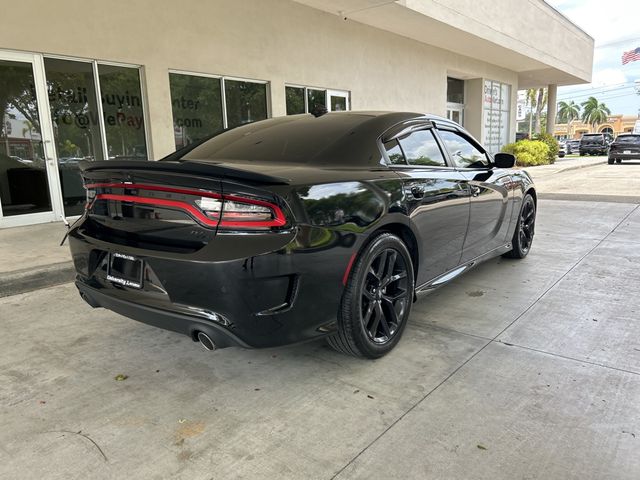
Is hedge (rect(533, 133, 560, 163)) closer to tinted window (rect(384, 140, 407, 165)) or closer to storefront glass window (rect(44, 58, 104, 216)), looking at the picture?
storefront glass window (rect(44, 58, 104, 216))

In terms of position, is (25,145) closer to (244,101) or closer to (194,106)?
(194,106)

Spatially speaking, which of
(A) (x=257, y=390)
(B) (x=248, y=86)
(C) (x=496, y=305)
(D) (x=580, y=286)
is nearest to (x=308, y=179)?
(A) (x=257, y=390)

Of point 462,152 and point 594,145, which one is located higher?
point 594,145

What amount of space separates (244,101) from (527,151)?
50.9 feet

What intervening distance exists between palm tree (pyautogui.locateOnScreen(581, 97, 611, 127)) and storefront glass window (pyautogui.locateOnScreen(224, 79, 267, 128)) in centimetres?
11772

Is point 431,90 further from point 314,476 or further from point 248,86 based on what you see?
point 314,476

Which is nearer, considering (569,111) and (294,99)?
(294,99)

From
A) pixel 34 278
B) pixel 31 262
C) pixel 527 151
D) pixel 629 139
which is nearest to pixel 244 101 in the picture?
pixel 31 262

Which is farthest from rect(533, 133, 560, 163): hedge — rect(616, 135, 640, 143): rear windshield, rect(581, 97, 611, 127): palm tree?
rect(581, 97, 611, 127): palm tree

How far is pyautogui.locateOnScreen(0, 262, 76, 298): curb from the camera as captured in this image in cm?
464

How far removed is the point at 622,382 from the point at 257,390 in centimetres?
206

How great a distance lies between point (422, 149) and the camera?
11.9 feet

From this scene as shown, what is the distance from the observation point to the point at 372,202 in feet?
9.27

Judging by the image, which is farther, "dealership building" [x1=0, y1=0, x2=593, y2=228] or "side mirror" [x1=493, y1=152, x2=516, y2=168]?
"dealership building" [x1=0, y1=0, x2=593, y2=228]
